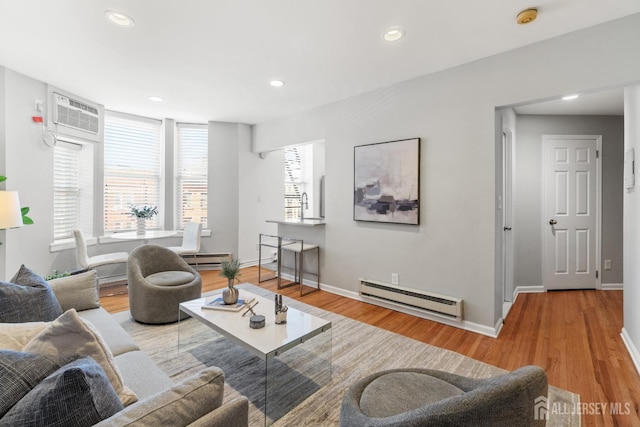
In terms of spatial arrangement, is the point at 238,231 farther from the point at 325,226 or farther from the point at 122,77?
the point at 122,77

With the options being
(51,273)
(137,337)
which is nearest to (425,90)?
(137,337)

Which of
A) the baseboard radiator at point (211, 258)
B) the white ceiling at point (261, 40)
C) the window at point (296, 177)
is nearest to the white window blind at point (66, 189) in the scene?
the white ceiling at point (261, 40)

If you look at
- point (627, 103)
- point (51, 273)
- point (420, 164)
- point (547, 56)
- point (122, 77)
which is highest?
point (122, 77)

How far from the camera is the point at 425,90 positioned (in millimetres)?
3146

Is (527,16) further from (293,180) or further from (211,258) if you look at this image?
(211,258)

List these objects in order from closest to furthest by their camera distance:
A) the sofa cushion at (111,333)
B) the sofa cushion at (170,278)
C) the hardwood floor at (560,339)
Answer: the sofa cushion at (111,333)
the hardwood floor at (560,339)
the sofa cushion at (170,278)

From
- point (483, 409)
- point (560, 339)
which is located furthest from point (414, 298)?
point (483, 409)

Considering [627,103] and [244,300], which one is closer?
[244,300]

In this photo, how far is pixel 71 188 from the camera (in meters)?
4.20

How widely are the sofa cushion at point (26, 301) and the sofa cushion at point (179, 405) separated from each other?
1255 mm

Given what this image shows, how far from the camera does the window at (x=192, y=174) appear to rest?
5285 millimetres

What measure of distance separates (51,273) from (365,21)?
15.1 ft

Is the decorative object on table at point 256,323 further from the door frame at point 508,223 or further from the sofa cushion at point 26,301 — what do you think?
the door frame at point 508,223

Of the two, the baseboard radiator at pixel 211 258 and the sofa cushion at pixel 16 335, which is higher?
the sofa cushion at pixel 16 335
